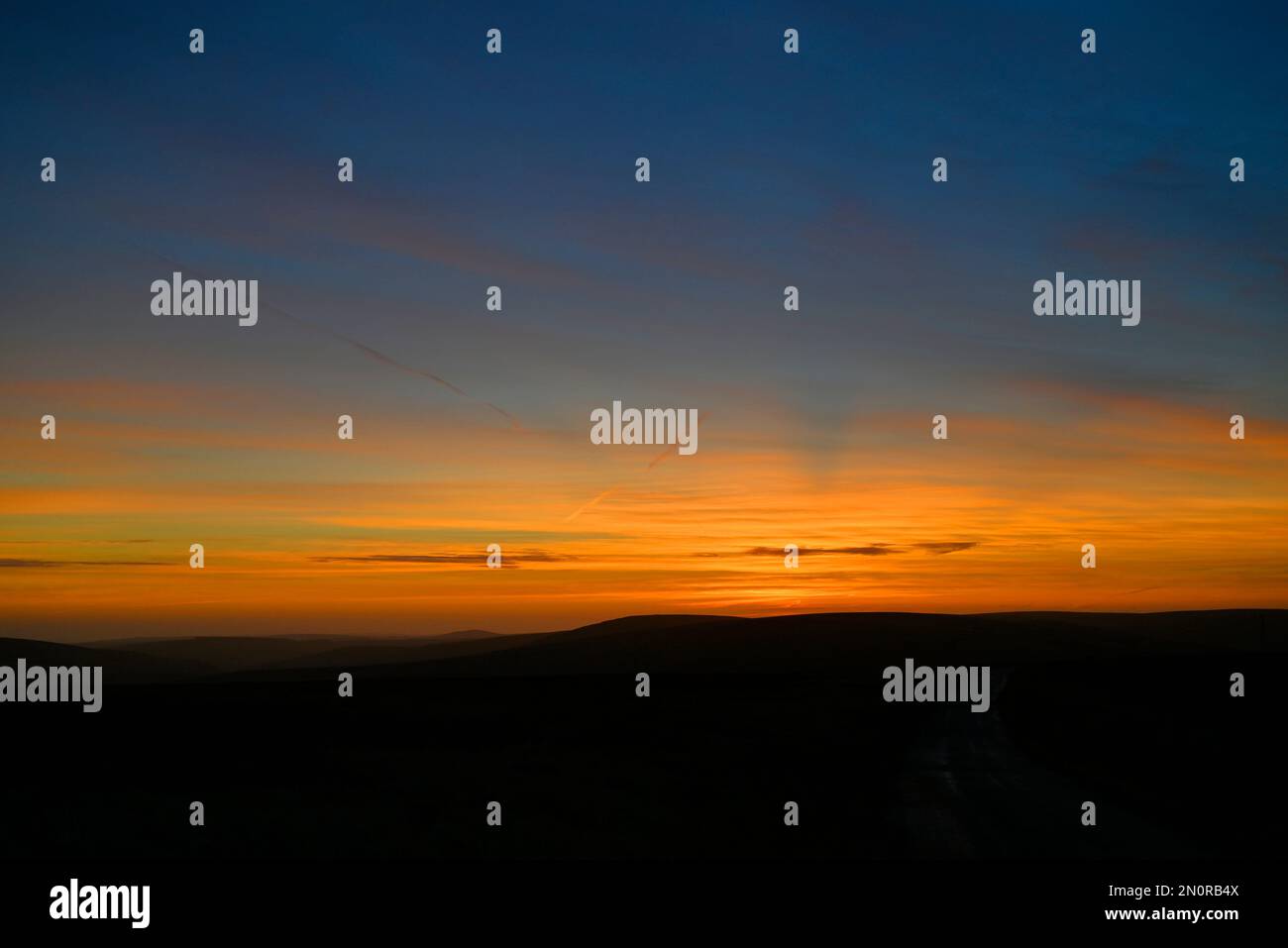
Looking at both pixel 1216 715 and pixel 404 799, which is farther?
pixel 1216 715
